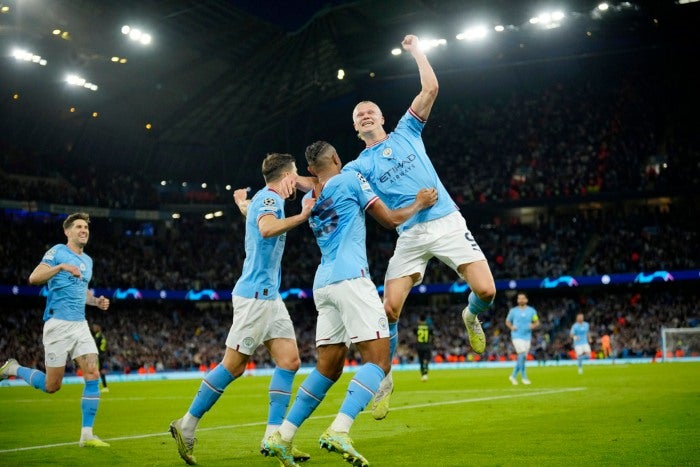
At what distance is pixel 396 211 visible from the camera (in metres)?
7.29

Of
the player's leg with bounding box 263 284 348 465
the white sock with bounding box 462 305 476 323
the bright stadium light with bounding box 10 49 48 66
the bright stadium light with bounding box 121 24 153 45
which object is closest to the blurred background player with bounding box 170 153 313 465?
the player's leg with bounding box 263 284 348 465

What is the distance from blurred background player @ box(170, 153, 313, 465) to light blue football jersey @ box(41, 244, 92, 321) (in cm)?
348

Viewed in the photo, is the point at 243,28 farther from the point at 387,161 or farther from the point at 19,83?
the point at 387,161

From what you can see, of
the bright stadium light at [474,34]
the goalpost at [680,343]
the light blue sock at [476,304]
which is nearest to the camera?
the light blue sock at [476,304]

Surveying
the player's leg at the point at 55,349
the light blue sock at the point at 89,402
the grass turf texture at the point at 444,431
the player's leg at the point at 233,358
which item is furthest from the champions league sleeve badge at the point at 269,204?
the player's leg at the point at 55,349

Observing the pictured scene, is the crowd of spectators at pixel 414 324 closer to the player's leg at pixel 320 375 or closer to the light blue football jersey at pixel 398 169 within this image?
the light blue football jersey at pixel 398 169

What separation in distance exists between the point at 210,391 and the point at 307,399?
1.22 m

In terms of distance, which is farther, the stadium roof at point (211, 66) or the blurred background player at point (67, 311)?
the stadium roof at point (211, 66)

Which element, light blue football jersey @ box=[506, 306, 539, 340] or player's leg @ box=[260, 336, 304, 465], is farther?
light blue football jersey @ box=[506, 306, 539, 340]

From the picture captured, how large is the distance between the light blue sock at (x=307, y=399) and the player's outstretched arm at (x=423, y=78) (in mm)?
3340

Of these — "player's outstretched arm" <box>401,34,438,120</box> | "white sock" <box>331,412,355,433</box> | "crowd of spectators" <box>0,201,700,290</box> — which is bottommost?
"white sock" <box>331,412,355,433</box>

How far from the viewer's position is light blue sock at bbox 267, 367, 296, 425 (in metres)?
7.84

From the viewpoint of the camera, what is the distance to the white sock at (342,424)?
21.2 feet

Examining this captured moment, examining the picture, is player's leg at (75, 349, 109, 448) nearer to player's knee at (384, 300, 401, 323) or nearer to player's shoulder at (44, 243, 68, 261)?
player's shoulder at (44, 243, 68, 261)
